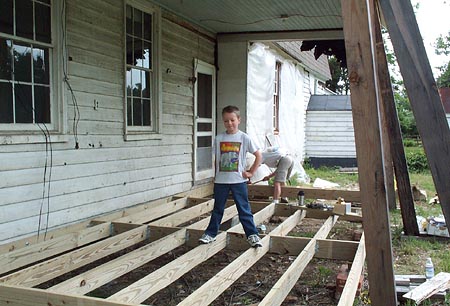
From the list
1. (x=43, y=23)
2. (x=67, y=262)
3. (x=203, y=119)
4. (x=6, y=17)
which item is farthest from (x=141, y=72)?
(x=67, y=262)

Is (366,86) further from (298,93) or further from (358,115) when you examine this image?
(298,93)

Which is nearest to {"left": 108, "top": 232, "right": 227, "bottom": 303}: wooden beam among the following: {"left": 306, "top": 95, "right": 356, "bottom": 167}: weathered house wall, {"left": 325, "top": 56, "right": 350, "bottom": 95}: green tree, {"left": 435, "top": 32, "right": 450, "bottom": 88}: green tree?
{"left": 306, "top": 95, "right": 356, "bottom": 167}: weathered house wall

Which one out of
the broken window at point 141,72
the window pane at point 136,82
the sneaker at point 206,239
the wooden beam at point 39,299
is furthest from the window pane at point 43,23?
the wooden beam at point 39,299

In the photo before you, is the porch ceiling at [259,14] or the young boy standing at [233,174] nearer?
the young boy standing at [233,174]

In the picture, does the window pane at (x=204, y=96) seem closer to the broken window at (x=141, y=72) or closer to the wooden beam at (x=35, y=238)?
the broken window at (x=141, y=72)

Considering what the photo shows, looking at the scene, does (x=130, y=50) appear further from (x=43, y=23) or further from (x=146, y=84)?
(x=43, y=23)

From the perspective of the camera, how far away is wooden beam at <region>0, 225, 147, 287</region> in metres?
3.41

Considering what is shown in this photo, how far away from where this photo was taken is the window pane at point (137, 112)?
649 cm

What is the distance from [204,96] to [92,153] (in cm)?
385

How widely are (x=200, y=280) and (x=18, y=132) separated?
2.32 meters

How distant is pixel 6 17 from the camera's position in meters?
4.29

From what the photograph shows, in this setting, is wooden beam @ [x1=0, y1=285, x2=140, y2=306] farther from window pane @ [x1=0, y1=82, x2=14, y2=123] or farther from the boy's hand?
the boy's hand

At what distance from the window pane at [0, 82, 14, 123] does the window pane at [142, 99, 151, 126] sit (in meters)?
2.55

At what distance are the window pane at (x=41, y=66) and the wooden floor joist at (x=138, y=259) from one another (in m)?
1.67
